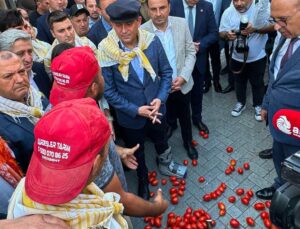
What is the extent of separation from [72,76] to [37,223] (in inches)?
44.4

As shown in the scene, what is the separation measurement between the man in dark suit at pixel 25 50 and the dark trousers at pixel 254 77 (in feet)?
9.13

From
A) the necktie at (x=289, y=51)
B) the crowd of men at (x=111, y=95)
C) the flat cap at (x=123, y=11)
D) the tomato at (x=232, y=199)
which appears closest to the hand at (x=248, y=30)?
the crowd of men at (x=111, y=95)

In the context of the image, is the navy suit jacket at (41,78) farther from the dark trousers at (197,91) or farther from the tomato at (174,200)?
the dark trousers at (197,91)

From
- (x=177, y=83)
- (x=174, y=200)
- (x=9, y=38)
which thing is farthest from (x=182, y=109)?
(x=9, y=38)

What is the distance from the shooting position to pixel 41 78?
9.73 ft

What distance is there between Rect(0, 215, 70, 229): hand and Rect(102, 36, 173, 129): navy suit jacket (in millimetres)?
1846

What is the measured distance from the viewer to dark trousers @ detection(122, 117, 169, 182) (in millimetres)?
3223

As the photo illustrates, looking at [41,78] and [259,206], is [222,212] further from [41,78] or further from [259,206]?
[41,78]

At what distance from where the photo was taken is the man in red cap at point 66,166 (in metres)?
1.18

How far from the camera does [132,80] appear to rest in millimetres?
2881

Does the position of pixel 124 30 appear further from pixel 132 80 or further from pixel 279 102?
pixel 279 102

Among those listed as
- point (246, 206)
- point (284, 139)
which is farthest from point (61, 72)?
point (246, 206)

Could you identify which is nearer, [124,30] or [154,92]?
[124,30]

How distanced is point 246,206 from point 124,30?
2311 mm
